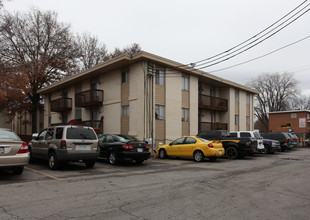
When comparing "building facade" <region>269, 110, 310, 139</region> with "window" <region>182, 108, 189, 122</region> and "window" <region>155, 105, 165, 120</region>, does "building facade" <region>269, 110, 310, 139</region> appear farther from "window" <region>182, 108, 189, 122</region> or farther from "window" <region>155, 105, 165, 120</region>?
"window" <region>155, 105, 165, 120</region>

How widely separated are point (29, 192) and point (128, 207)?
2.84 metres

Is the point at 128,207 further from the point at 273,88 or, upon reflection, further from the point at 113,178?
the point at 273,88

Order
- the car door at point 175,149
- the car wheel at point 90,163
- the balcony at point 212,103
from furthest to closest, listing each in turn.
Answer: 1. the balcony at point 212,103
2. the car door at point 175,149
3. the car wheel at point 90,163

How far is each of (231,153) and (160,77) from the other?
7812mm

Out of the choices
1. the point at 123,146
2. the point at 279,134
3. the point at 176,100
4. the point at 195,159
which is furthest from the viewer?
the point at 279,134

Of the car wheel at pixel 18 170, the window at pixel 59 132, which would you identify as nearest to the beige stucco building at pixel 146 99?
the window at pixel 59 132

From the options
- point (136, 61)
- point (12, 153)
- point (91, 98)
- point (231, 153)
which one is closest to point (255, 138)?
point (231, 153)

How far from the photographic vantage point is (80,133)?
10180 mm

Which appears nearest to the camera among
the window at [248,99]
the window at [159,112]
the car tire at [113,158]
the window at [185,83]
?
the car tire at [113,158]

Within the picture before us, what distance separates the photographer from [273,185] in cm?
748

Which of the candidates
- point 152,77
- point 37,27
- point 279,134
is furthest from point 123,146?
point 37,27

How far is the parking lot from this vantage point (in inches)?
187

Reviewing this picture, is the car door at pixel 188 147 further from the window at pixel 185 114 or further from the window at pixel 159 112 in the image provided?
the window at pixel 185 114

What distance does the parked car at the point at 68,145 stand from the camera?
9.61 meters
